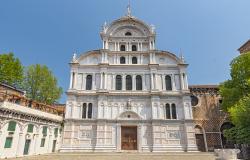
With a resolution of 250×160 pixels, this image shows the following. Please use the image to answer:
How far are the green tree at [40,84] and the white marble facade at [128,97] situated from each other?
770 cm

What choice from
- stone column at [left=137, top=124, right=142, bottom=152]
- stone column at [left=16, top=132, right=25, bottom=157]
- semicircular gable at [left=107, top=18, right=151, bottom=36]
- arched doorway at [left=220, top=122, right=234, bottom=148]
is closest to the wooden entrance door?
stone column at [left=137, top=124, right=142, bottom=152]

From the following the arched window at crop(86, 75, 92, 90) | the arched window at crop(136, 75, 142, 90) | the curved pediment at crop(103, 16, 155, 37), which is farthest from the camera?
the curved pediment at crop(103, 16, 155, 37)

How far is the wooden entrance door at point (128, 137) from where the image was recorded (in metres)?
22.0

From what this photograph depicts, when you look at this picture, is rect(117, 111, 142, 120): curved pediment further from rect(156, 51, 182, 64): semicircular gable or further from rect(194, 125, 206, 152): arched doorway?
rect(194, 125, 206, 152): arched doorway

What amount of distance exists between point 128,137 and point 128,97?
16.4 ft

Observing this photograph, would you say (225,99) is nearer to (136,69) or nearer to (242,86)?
(242,86)

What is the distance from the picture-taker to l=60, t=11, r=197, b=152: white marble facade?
2162 centimetres

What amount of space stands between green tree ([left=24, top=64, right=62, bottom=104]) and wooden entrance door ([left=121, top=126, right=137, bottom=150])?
47.7 feet

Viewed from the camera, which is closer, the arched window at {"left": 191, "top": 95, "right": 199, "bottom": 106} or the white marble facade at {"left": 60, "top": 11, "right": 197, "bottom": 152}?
the white marble facade at {"left": 60, "top": 11, "right": 197, "bottom": 152}

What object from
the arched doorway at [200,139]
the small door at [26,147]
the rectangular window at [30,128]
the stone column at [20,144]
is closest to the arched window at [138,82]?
the arched doorway at [200,139]

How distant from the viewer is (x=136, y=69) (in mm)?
25000

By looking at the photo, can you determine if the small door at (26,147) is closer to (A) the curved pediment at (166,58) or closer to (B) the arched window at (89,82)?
(B) the arched window at (89,82)

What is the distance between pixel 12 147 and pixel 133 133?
1288cm

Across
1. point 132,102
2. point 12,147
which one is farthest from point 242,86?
point 12,147
